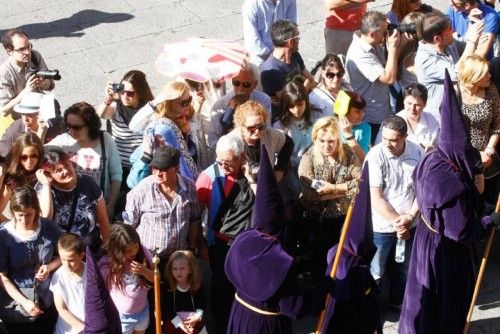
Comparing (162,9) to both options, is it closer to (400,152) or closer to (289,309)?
(400,152)

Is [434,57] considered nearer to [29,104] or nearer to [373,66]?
[373,66]

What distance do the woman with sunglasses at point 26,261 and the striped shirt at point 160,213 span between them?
636 millimetres

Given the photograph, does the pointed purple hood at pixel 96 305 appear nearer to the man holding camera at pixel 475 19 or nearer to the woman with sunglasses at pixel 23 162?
the woman with sunglasses at pixel 23 162

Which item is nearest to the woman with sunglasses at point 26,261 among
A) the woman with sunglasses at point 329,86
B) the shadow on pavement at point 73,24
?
the woman with sunglasses at point 329,86

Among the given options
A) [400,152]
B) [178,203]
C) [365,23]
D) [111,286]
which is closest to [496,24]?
[365,23]

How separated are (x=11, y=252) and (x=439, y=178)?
281 cm

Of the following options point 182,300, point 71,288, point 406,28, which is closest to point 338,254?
point 182,300

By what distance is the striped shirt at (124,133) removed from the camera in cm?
823

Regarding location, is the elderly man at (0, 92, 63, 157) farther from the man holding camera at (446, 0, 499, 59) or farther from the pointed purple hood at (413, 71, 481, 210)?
the man holding camera at (446, 0, 499, 59)

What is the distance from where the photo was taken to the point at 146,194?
23.7 feet

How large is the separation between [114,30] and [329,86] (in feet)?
15.0

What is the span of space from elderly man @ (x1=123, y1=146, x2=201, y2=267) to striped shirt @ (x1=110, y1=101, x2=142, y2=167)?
960 mm

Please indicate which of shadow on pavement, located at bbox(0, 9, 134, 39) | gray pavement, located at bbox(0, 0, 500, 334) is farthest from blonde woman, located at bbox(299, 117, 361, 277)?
shadow on pavement, located at bbox(0, 9, 134, 39)

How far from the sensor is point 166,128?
25.2 ft
